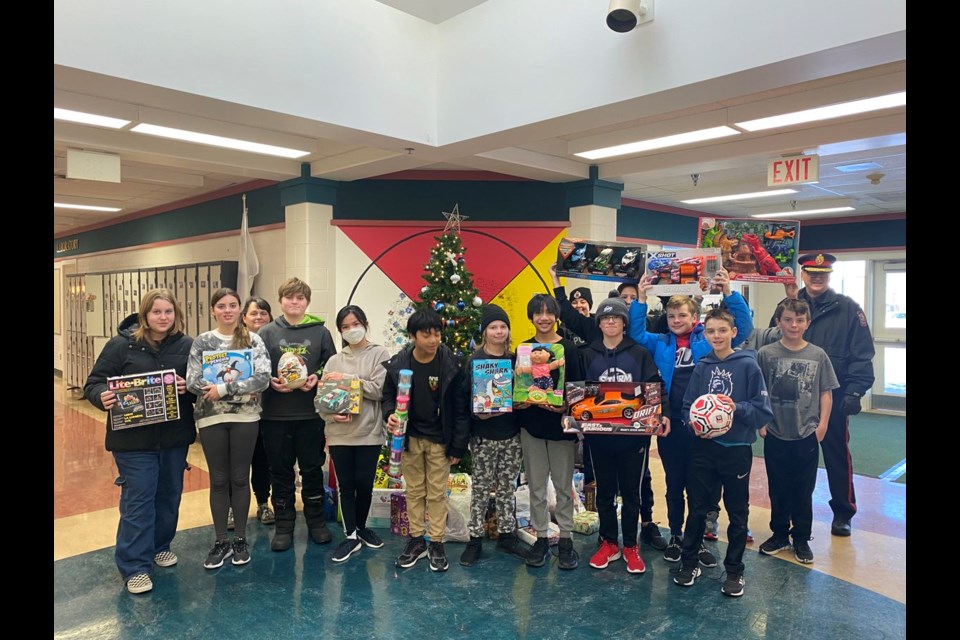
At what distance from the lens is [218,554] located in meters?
3.61

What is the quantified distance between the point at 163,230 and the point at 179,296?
1486 mm

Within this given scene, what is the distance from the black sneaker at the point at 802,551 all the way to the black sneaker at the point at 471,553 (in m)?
1.98

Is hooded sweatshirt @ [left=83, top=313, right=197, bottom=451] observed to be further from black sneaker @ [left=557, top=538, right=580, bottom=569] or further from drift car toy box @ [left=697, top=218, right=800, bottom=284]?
drift car toy box @ [left=697, top=218, right=800, bottom=284]

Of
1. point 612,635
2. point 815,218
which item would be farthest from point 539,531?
point 815,218

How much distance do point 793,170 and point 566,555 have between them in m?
4.17

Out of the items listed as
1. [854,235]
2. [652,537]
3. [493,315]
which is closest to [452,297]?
[493,315]

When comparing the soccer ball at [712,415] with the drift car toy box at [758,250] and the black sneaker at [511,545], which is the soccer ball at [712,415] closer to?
the drift car toy box at [758,250]

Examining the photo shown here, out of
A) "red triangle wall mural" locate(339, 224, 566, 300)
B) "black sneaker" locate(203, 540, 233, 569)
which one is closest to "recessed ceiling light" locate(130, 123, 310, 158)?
"red triangle wall mural" locate(339, 224, 566, 300)

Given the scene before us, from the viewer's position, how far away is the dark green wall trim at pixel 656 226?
8562mm

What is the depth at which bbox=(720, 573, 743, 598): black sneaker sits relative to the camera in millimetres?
3262

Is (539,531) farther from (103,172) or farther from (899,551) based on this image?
(103,172)

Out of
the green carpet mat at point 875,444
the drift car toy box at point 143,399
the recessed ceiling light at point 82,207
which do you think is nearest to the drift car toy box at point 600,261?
the drift car toy box at point 143,399

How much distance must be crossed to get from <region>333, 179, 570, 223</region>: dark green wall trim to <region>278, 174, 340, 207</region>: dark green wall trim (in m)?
0.10

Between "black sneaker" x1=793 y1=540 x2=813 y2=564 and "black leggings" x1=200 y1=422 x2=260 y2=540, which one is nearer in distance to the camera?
"black leggings" x1=200 y1=422 x2=260 y2=540
